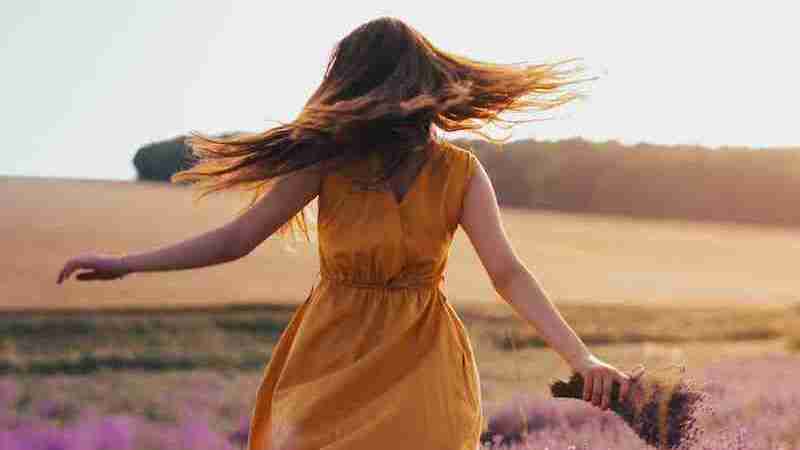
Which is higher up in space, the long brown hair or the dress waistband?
the long brown hair

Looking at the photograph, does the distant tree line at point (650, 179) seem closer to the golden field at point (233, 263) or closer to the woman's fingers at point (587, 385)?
the golden field at point (233, 263)

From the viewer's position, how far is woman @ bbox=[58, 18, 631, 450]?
286 cm

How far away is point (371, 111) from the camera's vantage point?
2.98 m

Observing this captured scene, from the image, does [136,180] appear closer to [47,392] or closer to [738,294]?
[738,294]

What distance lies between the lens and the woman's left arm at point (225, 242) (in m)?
2.78

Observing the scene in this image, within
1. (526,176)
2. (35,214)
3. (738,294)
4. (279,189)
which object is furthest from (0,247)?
(526,176)

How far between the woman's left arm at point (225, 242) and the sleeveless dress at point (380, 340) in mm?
68

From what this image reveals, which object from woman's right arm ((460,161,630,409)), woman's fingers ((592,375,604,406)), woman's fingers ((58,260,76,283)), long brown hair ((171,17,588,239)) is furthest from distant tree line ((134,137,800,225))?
woman's fingers ((58,260,76,283))

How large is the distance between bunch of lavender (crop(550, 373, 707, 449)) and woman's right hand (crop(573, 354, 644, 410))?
0.01 meters

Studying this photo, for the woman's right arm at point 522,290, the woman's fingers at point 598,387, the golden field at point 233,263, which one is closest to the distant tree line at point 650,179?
the golden field at point 233,263

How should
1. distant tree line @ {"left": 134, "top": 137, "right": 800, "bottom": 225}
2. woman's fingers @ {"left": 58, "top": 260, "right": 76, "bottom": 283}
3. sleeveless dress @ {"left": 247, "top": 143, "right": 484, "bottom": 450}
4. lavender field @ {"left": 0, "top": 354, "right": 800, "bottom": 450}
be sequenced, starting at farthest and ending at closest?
distant tree line @ {"left": 134, "top": 137, "right": 800, "bottom": 225}
lavender field @ {"left": 0, "top": 354, "right": 800, "bottom": 450}
sleeveless dress @ {"left": 247, "top": 143, "right": 484, "bottom": 450}
woman's fingers @ {"left": 58, "top": 260, "right": 76, "bottom": 283}

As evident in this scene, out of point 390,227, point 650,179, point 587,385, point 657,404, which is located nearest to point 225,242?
point 390,227

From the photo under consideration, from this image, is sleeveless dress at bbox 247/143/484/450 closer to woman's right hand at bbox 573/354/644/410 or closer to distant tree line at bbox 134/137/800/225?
woman's right hand at bbox 573/354/644/410

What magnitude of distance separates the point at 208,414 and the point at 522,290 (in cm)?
479
